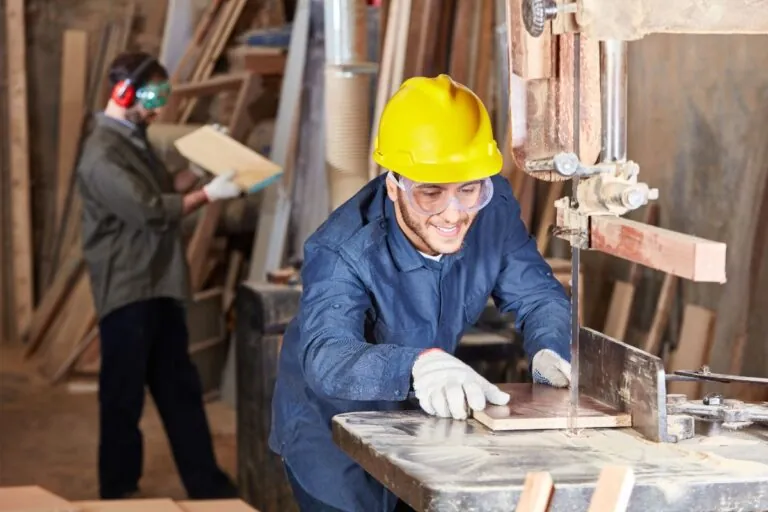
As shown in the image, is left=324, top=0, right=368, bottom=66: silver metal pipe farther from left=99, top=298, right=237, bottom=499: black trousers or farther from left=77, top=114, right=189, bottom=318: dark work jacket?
left=99, top=298, right=237, bottom=499: black trousers

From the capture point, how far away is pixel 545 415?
8.39ft

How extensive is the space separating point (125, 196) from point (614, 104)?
3156mm

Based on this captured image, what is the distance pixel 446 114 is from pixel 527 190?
2.93 metres

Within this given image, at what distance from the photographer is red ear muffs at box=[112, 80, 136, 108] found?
515 centimetres

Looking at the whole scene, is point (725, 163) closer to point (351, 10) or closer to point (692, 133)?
point (692, 133)

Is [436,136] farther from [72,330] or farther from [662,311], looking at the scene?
[72,330]

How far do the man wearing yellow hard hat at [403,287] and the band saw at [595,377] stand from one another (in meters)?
0.14

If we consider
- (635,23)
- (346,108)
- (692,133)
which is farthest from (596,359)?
(692,133)

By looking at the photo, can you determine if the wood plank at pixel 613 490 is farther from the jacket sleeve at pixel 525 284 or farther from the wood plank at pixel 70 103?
the wood plank at pixel 70 103

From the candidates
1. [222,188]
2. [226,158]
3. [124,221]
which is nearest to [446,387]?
[124,221]

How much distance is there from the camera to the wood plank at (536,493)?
6.64 feet

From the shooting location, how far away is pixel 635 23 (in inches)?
84.8

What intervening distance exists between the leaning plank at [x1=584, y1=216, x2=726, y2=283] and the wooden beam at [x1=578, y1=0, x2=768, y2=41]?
12.9 inches

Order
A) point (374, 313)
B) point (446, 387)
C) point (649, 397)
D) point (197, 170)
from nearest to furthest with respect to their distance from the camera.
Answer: point (649, 397), point (446, 387), point (374, 313), point (197, 170)
